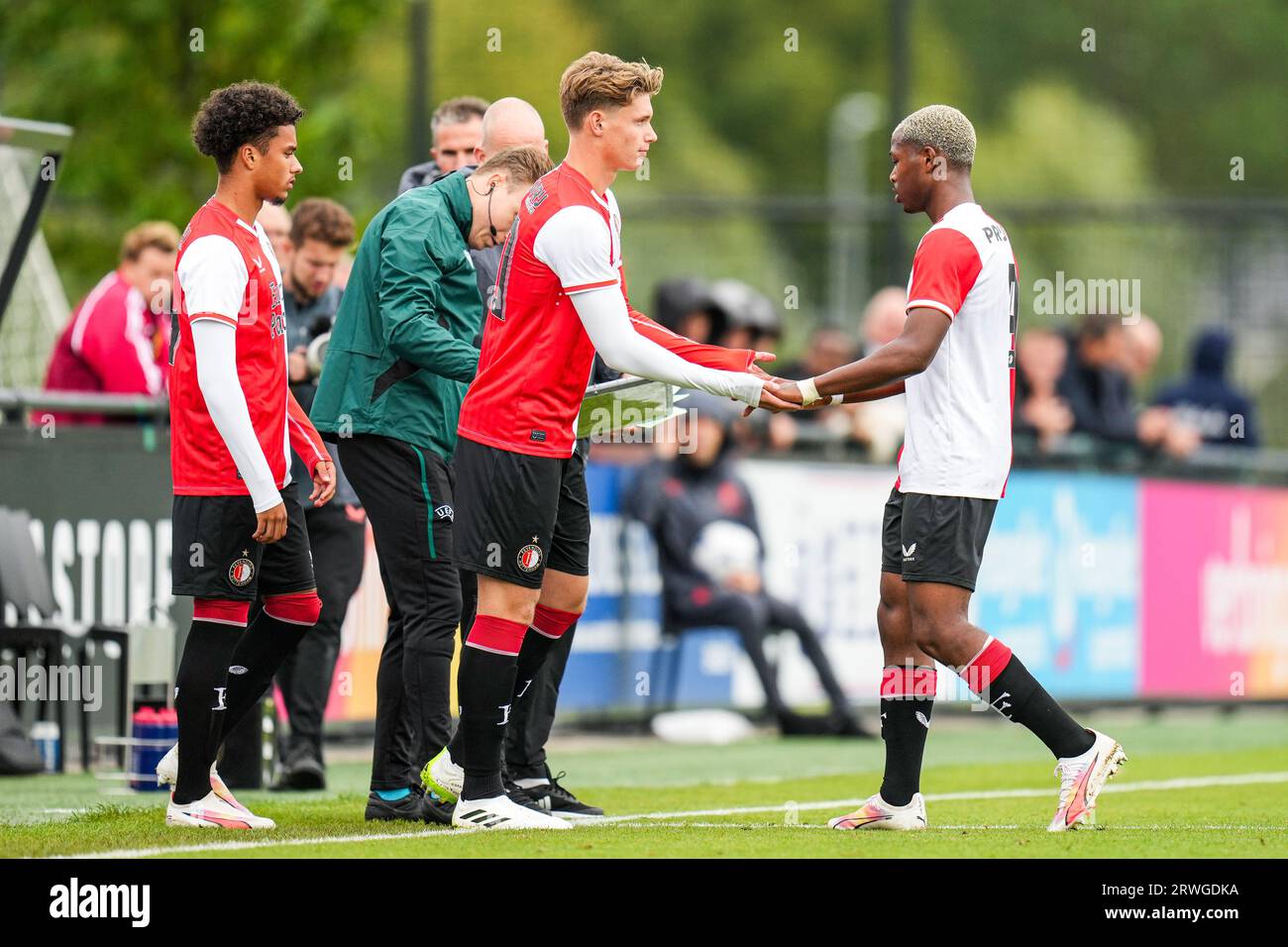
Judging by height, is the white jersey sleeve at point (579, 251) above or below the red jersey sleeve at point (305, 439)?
above

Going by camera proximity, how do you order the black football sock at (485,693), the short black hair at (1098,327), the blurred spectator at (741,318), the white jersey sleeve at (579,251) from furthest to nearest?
1. the short black hair at (1098,327)
2. the blurred spectator at (741,318)
3. the black football sock at (485,693)
4. the white jersey sleeve at (579,251)

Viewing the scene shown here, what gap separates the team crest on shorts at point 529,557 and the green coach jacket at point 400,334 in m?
0.68

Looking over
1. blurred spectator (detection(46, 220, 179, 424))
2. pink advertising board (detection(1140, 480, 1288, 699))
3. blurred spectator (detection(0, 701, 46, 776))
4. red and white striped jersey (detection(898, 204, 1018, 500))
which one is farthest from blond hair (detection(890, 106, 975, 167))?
pink advertising board (detection(1140, 480, 1288, 699))

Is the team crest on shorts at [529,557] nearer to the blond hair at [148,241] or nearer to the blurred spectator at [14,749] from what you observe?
the blurred spectator at [14,749]

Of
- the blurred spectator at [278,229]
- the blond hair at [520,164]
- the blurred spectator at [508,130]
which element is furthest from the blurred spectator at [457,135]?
the blond hair at [520,164]

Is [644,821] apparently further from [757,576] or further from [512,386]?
[757,576]

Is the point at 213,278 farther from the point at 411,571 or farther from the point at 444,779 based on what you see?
the point at 444,779

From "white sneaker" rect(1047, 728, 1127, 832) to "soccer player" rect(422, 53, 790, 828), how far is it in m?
1.47

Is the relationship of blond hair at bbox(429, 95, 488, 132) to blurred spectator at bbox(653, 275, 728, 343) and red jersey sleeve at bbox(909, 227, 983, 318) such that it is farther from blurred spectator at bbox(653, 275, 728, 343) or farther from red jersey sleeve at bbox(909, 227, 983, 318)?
blurred spectator at bbox(653, 275, 728, 343)

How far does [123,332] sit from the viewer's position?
38.4ft

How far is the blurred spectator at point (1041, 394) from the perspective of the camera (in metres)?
15.8
